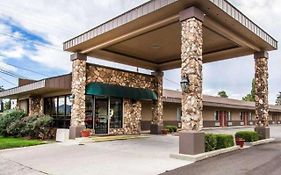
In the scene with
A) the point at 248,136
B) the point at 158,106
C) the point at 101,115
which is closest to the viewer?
the point at 248,136

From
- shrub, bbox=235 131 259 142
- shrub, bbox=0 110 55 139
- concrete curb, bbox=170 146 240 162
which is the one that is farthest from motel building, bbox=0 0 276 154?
shrub, bbox=235 131 259 142

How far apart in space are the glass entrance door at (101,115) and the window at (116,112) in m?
0.38

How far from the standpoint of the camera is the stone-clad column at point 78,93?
1507 centimetres

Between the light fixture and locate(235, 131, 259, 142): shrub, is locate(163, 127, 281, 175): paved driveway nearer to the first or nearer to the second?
the light fixture

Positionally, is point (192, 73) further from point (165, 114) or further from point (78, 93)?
point (165, 114)

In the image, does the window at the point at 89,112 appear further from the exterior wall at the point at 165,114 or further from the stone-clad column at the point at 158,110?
the exterior wall at the point at 165,114

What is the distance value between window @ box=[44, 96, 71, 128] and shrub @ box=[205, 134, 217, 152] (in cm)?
1017

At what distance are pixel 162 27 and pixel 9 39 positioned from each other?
2287 cm

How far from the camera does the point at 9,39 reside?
29.5 meters

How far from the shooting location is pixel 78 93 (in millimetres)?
15258

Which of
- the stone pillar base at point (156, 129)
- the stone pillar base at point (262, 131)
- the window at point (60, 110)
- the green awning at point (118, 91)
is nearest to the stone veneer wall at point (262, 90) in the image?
the stone pillar base at point (262, 131)

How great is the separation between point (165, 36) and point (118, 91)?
5.35 meters

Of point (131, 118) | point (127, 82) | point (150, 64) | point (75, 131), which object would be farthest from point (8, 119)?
point (150, 64)

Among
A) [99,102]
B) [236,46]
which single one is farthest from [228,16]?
[99,102]
